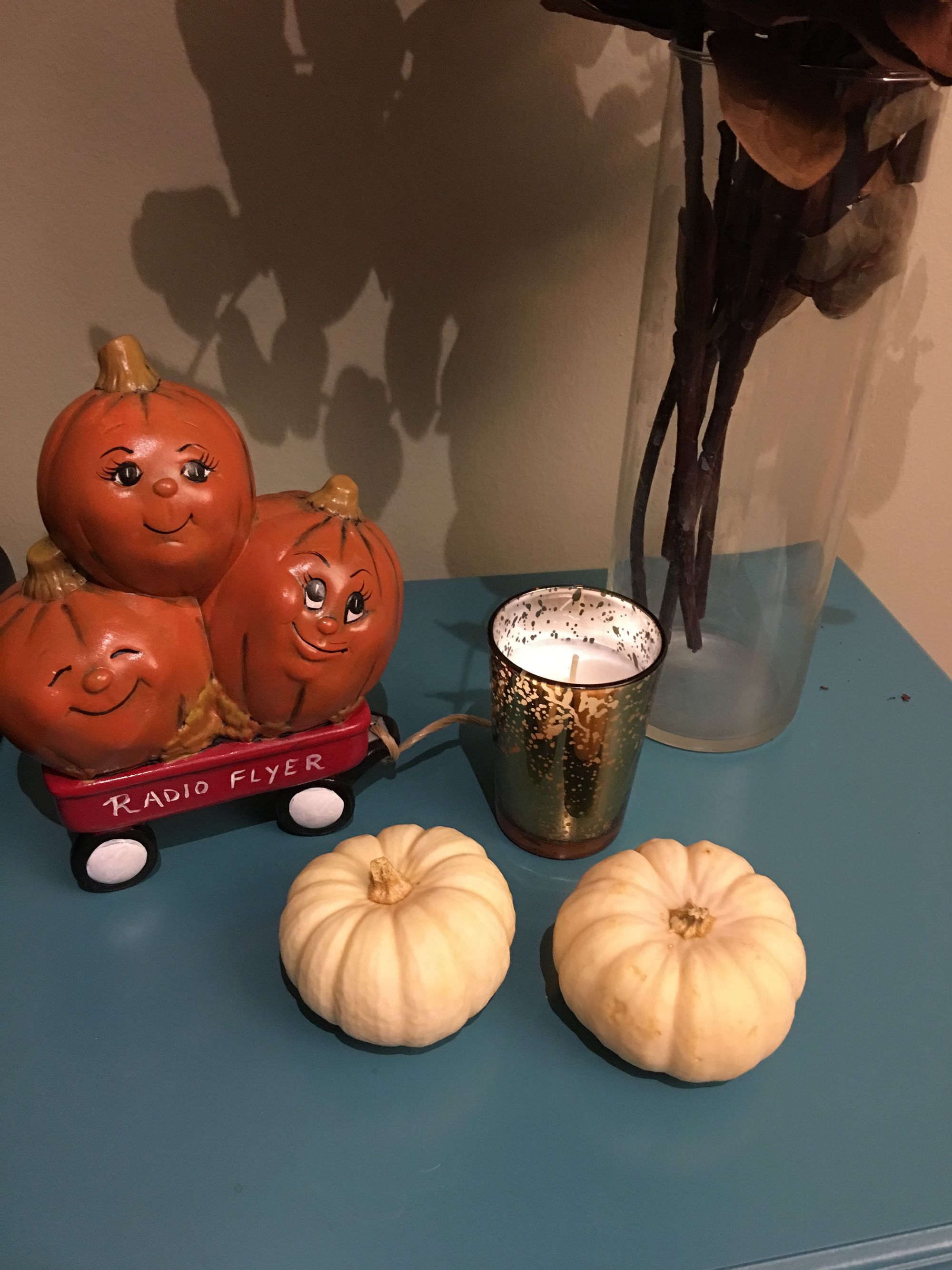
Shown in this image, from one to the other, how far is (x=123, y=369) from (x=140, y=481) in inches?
2.6

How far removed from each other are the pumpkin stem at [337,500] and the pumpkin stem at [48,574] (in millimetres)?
145

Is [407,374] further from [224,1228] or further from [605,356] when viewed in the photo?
[224,1228]

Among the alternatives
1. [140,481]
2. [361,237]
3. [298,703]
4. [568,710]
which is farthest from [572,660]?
[361,237]

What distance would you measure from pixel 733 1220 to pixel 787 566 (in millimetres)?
471

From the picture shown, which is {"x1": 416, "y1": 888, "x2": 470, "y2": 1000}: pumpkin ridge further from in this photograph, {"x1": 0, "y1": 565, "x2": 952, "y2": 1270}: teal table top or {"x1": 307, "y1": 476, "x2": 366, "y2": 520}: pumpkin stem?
{"x1": 307, "y1": 476, "x2": 366, "y2": 520}: pumpkin stem

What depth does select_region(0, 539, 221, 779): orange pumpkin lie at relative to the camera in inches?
21.3

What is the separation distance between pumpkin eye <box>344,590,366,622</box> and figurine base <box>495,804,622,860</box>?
18 centimetres

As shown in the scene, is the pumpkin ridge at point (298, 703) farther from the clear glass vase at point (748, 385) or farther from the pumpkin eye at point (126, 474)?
the clear glass vase at point (748, 385)

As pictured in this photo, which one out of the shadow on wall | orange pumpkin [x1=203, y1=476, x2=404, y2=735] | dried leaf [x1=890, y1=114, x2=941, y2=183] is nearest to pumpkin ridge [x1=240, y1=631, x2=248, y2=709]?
orange pumpkin [x1=203, y1=476, x2=404, y2=735]

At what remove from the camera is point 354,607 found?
0.59 metres

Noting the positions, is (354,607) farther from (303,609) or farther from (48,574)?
(48,574)

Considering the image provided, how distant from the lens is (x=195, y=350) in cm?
85

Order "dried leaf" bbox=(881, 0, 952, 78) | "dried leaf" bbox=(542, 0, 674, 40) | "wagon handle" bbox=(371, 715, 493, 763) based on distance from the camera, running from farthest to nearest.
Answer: "wagon handle" bbox=(371, 715, 493, 763) → "dried leaf" bbox=(542, 0, 674, 40) → "dried leaf" bbox=(881, 0, 952, 78)

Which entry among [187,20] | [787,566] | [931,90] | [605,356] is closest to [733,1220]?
[787,566]
